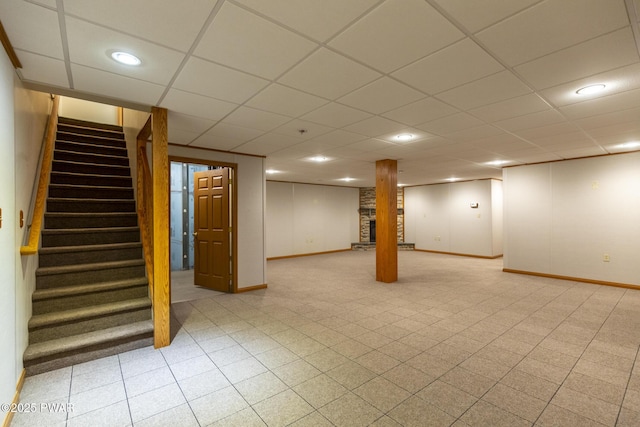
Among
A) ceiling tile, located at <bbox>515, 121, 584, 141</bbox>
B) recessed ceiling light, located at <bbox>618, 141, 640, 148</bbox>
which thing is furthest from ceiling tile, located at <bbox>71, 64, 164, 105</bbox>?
recessed ceiling light, located at <bbox>618, 141, 640, 148</bbox>

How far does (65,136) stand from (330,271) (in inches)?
231

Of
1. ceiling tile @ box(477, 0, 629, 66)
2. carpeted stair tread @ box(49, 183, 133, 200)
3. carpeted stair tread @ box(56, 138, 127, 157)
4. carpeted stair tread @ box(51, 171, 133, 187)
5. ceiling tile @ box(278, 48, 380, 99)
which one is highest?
carpeted stair tread @ box(56, 138, 127, 157)

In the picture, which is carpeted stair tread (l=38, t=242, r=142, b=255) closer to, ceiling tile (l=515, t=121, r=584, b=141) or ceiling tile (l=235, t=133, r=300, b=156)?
ceiling tile (l=235, t=133, r=300, b=156)

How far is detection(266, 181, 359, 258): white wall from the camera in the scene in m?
9.43

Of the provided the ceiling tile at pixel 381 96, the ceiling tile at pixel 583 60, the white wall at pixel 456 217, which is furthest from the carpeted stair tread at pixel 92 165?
the white wall at pixel 456 217

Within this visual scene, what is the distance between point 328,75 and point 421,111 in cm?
135

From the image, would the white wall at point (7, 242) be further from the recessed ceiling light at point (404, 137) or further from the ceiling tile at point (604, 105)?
the ceiling tile at point (604, 105)

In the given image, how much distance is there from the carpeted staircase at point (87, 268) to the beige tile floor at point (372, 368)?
7.7 inches

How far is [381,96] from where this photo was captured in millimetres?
2861

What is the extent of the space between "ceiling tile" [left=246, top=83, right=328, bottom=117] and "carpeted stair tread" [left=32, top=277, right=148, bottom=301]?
8.22 ft

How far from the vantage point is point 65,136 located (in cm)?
505

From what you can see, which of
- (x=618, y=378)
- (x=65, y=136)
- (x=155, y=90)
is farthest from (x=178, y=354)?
(x=65, y=136)

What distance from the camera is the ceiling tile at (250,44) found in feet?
5.76

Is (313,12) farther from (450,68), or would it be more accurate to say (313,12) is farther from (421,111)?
(421,111)
